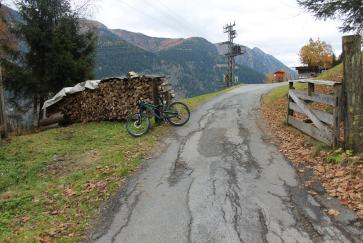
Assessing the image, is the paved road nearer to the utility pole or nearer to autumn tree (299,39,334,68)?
the utility pole

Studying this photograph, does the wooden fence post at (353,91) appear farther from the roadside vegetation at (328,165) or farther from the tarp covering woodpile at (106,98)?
the tarp covering woodpile at (106,98)

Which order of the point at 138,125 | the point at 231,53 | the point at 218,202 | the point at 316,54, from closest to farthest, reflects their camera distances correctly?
the point at 218,202
the point at 138,125
the point at 231,53
the point at 316,54

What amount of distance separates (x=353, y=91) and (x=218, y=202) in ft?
12.9

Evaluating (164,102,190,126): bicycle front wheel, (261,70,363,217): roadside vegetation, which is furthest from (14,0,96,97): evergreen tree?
(261,70,363,217): roadside vegetation

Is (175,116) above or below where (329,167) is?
above

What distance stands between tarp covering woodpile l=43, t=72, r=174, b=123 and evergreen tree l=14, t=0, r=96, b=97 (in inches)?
267

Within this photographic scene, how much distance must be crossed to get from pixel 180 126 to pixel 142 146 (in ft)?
10.1

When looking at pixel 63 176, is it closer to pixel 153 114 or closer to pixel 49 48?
pixel 153 114

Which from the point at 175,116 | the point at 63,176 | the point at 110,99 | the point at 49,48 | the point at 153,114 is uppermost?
A: the point at 49,48

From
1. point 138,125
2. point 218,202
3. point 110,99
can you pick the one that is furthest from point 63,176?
point 110,99

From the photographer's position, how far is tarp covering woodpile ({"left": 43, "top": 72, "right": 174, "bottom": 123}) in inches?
585

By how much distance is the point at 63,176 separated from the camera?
9070mm

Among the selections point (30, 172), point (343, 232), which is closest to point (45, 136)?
point (30, 172)

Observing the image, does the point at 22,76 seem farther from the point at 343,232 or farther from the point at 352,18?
the point at 343,232
